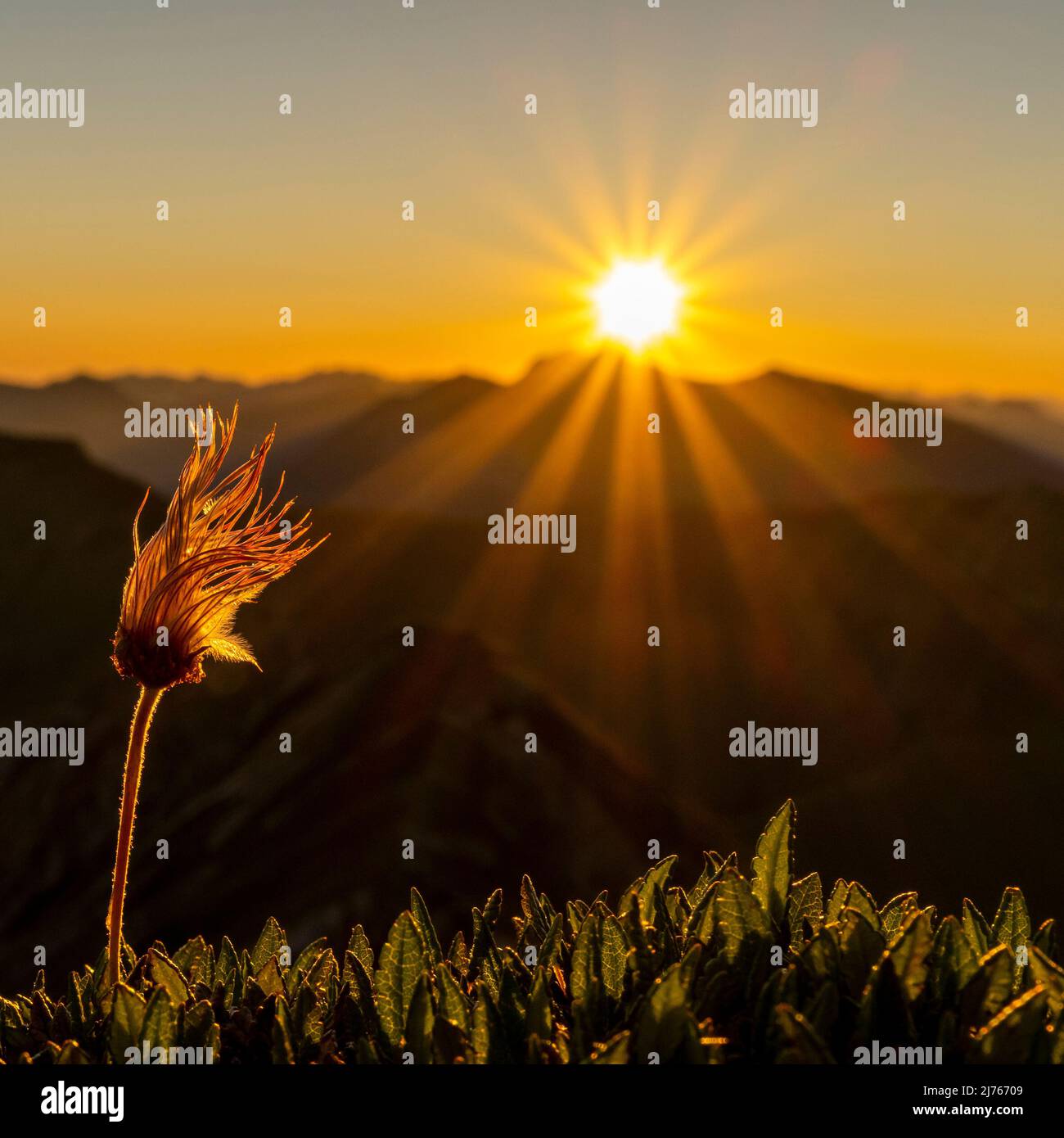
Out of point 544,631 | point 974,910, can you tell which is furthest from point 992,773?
point 974,910

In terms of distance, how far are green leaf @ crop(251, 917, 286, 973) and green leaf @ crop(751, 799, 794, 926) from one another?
2008 millimetres

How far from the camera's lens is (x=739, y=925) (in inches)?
144

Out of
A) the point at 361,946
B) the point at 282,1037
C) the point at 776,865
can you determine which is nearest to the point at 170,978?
the point at 282,1037

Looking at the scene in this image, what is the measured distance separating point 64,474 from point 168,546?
6954 centimetres

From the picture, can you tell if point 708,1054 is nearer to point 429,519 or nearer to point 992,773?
point 992,773

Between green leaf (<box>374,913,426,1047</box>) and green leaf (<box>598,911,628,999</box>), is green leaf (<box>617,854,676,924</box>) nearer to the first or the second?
green leaf (<box>598,911,628,999</box>)

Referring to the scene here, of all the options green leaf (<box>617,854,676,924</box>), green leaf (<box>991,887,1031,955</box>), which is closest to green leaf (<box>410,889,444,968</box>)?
green leaf (<box>617,854,676,924</box>)

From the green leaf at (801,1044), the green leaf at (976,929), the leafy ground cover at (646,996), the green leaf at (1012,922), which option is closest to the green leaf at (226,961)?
the leafy ground cover at (646,996)

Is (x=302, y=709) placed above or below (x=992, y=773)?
above

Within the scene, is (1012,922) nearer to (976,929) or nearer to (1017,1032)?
(976,929)

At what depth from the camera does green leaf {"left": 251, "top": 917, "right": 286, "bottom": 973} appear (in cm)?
453

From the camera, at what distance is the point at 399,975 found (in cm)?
356

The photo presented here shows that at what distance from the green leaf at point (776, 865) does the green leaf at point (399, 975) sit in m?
1.21

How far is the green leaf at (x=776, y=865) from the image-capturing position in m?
3.88
